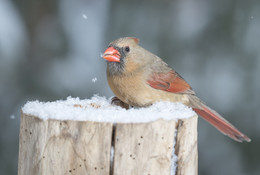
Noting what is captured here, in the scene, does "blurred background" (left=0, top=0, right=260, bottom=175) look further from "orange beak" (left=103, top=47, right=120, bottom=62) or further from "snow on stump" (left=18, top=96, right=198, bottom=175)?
"snow on stump" (left=18, top=96, right=198, bottom=175)

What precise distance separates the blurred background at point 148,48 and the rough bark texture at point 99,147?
8.09 feet

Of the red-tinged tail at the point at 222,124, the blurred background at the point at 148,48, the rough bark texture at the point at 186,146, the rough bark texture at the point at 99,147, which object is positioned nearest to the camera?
the rough bark texture at the point at 99,147

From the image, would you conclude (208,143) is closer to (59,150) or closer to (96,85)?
(96,85)

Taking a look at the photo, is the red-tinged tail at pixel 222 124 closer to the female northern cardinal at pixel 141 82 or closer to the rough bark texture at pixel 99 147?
the female northern cardinal at pixel 141 82

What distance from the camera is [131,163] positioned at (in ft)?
6.57

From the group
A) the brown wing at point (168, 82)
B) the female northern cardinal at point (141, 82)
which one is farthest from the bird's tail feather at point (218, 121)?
the brown wing at point (168, 82)

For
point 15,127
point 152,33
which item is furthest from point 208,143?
point 15,127

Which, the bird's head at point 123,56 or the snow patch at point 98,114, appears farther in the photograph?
the bird's head at point 123,56

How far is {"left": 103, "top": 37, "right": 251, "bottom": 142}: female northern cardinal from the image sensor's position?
2859mm

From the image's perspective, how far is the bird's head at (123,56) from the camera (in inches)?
114

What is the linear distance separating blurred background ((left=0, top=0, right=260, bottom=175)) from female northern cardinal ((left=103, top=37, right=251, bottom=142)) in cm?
160

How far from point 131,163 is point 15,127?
2.87m

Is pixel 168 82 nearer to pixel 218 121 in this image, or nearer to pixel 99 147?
pixel 218 121

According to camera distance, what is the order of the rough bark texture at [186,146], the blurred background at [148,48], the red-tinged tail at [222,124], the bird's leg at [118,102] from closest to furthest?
the rough bark texture at [186,146] < the red-tinged tail at [222,124] < the bird's leg at [118,102] < the blurred background at [148,48]
